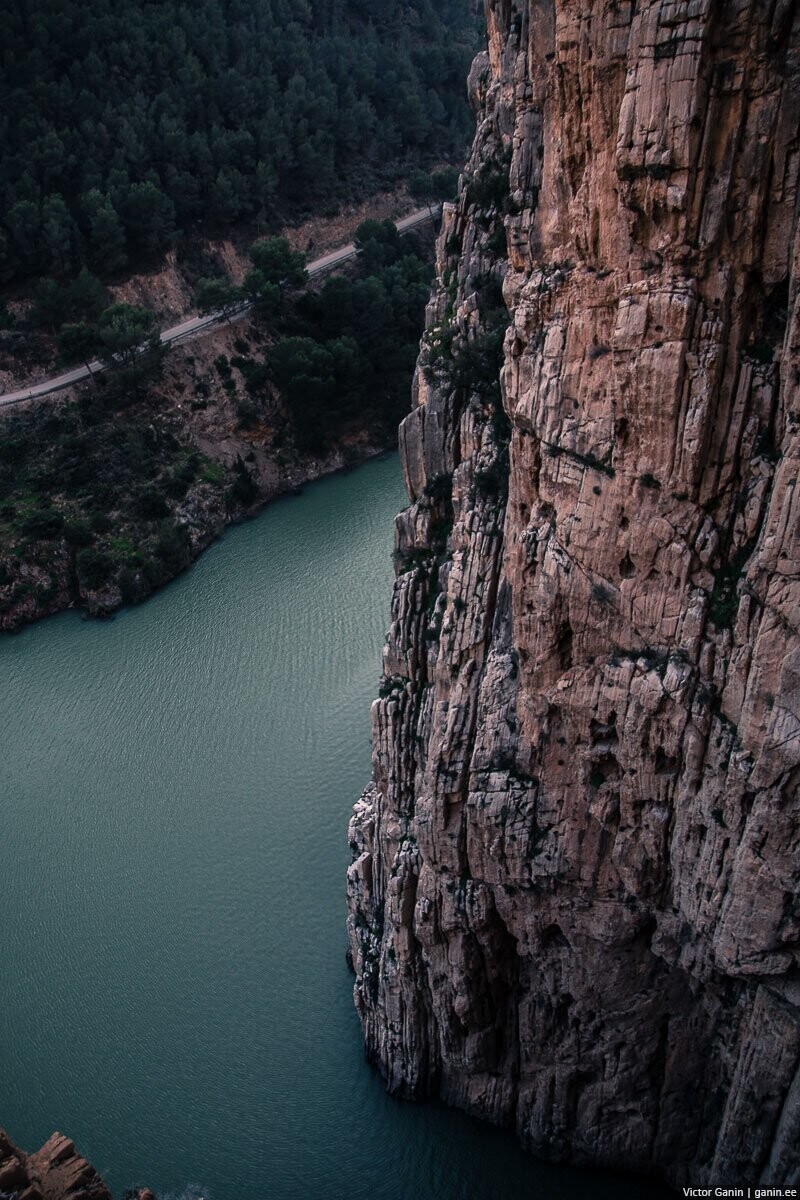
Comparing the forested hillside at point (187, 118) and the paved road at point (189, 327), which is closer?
the paved road at point (189, 327)

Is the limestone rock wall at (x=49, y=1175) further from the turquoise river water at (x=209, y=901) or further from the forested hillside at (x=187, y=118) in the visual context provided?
the forested hillside at (x=187, y=118)

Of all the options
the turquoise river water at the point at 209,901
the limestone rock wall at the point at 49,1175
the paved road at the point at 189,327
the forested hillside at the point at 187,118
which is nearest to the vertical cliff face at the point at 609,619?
the turquoise river water at the point at 209,901

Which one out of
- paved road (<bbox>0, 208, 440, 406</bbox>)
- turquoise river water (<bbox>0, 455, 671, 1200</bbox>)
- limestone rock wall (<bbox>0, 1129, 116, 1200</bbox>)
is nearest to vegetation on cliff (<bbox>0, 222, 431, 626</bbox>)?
paved road (<bbox>0, 208, 440, 406</bbox>)

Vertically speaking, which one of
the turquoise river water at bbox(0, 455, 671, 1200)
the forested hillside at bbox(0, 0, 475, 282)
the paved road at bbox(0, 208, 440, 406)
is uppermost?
the forested hillside at bbox(0, 0, 475, 282)

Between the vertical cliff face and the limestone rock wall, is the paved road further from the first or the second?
the limestone rock wall

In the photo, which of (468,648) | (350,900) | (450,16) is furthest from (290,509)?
(450,16)

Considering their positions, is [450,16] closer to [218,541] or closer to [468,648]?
[218,541]

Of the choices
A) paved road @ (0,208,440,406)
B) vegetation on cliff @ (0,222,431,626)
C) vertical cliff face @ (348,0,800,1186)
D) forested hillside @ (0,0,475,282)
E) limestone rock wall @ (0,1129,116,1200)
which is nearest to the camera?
vertical cliff face @ (348,0,800,1186)

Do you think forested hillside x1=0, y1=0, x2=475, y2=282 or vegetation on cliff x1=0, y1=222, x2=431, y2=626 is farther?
forested hillside x1=0, y1=0, x2=475, y2=282
